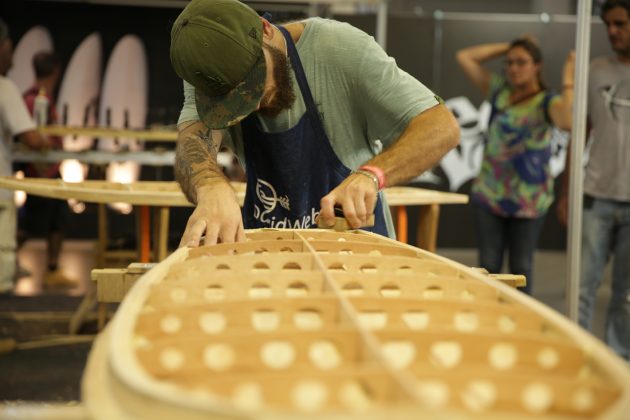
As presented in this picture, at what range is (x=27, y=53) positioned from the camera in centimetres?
865

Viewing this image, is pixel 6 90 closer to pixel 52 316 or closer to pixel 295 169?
pixel 52 316

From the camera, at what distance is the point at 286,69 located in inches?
100

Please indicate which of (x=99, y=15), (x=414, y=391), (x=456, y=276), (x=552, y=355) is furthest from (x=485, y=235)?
(x=99, y=15)

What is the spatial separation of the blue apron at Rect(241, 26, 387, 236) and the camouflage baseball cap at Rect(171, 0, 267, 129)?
291 millimetres

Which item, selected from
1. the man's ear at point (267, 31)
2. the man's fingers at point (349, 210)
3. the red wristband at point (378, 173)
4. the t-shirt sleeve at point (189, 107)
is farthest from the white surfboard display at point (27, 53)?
the man's fingers at point (349, 210)

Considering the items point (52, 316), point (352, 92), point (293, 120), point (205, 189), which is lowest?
point (52, 316)

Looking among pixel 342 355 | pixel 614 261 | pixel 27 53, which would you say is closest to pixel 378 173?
pixel 342 355

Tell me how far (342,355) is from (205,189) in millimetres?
1323

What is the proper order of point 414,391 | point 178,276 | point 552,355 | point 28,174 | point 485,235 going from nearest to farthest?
point 414,391, point 552,355, point 178,276, point 485,235, point 28,174

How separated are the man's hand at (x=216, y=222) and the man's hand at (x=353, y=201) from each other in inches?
10.0

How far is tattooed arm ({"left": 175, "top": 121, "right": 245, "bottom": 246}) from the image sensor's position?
2158mm

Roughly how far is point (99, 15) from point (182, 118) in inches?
255

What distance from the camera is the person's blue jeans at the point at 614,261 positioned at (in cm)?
441

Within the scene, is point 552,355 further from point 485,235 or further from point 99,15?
point 99,15
